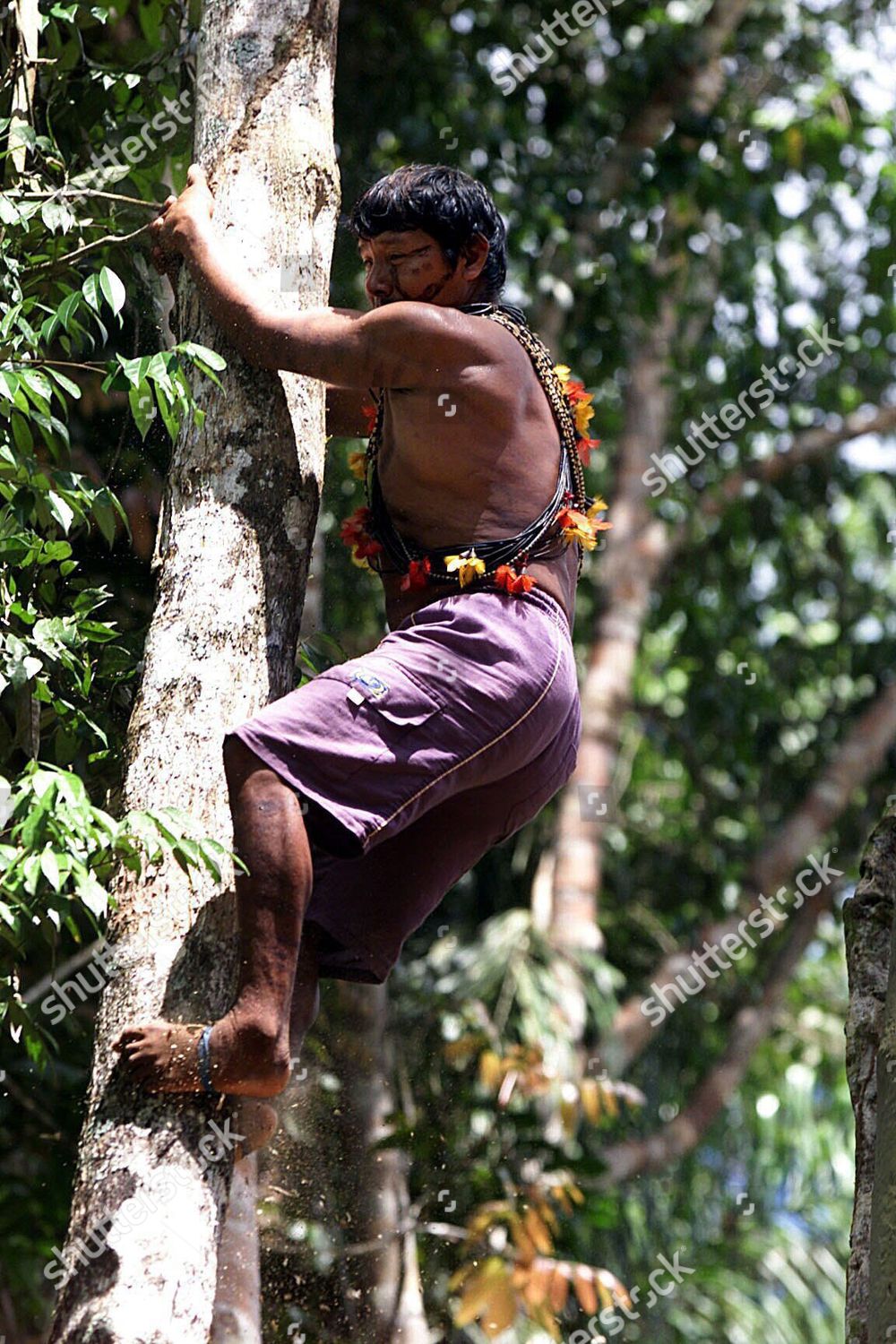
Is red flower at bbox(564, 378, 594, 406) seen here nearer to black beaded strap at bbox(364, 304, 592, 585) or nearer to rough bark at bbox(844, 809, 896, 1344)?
black beaded strap at bbox(364, 304, 592, 585)

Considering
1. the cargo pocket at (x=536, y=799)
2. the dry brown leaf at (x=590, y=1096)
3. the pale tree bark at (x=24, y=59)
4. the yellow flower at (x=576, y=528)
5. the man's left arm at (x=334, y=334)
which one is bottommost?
the dry brown leaf at (x=590, y=1096)

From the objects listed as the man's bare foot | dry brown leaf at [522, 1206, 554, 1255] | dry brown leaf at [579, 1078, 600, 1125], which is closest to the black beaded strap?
the man's bare foot

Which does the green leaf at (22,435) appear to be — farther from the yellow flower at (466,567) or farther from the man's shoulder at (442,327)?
the yellow flower at (466,567)

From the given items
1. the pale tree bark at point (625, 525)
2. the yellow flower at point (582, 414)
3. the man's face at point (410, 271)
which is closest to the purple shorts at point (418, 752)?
the yellow flower at point (582, 414)

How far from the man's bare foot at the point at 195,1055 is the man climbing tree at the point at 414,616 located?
0.05ft

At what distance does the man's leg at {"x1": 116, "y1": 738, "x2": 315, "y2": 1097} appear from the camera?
8.50 feet

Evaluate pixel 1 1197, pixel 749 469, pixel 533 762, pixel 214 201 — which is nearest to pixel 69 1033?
pixel 1 1197

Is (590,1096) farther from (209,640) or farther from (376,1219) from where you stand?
(209,640)

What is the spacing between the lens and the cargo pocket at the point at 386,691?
9.11ft

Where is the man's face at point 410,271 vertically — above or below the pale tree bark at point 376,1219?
above

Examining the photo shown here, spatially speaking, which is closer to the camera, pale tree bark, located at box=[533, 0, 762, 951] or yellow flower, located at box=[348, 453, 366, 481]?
yellow flower, located at box=[348, 453, 366, 481]

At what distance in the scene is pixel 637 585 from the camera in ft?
30.7

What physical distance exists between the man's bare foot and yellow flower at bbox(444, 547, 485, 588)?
33.6 inches

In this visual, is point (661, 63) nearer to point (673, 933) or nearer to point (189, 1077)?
point (673, 933)
